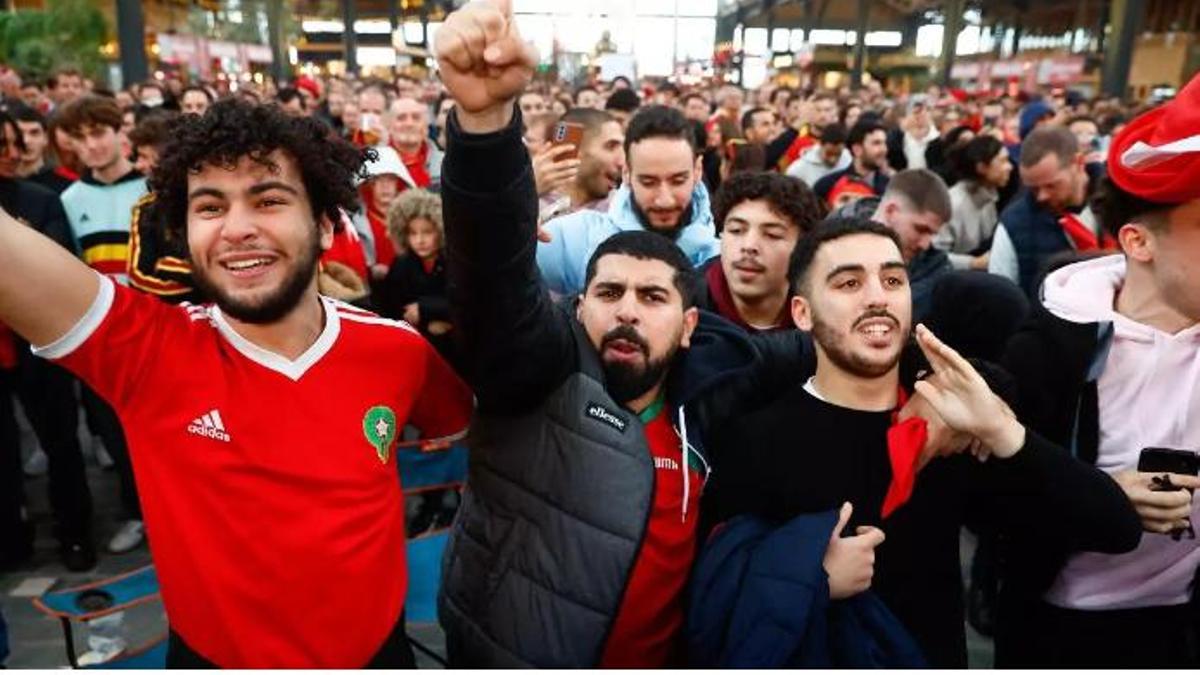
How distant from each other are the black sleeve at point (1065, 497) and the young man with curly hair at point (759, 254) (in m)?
1.19

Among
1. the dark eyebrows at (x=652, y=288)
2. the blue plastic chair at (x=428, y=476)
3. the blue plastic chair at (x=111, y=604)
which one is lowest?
the blue plastic chair at (x=428, y=476)

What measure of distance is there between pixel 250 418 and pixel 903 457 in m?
1.25

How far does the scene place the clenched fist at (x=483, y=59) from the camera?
1.42m

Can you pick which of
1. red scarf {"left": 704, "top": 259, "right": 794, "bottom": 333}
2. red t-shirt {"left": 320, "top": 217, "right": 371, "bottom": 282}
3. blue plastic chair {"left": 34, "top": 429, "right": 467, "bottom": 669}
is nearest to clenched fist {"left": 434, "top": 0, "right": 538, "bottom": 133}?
blue plastic chair {"left": 34, "top": 429, "right": 467, "bottom": 669}

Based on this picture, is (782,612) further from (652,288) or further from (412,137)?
(412,137)

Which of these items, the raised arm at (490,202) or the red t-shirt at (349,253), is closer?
the raised arm at (490,202)

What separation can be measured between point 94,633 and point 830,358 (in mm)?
3301

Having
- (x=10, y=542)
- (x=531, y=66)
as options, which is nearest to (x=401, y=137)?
(x=10, y=542)

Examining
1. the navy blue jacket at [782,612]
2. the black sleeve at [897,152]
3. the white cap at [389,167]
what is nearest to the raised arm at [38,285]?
the navy blue jacket at [782,612]

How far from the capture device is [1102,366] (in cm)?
192

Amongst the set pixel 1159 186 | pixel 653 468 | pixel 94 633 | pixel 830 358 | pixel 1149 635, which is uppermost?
pixel 1159 186

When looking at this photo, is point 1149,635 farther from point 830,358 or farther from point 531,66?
point 531,66

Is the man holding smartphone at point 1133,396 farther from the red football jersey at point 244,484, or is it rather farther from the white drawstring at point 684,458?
the red football jersey at point 244,484

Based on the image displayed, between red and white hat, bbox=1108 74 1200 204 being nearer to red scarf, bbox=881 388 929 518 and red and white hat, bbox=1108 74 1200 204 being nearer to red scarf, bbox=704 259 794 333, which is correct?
red scarf, bbox=881 388 929 518
